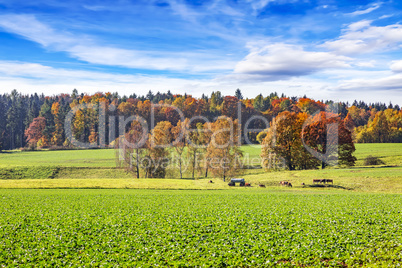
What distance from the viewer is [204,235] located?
20.3m

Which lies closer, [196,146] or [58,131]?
[196,146]

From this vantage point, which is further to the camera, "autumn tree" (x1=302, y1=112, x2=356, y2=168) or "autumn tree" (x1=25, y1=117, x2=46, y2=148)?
"autumn tree" (x1=25, y1=117, x2=46, y2=148)

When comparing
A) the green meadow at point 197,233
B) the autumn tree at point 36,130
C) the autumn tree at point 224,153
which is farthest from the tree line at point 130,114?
the green meadow at point 197,233

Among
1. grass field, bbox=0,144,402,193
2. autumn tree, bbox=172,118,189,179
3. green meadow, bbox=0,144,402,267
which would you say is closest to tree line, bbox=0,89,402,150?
autumn tree, bbox=172,118,189,179

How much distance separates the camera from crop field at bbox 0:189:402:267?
1619 centimetres

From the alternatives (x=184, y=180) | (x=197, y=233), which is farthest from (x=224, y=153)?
(x=197, y=233)

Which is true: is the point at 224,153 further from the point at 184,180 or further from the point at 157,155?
the point at 157,155

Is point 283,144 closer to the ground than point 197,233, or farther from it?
farther from it

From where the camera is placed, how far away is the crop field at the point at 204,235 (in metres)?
16.2

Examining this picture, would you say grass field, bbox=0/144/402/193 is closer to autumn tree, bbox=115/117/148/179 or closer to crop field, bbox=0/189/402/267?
autumn tree, bbox=115/117/148/179

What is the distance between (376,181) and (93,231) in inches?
1885

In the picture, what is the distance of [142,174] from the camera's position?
79438 millimetres

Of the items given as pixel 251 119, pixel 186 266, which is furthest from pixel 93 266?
pixel 251 119

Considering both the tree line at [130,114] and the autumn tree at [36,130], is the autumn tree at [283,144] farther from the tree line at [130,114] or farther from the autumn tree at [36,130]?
the autumn tree at [36,130]
